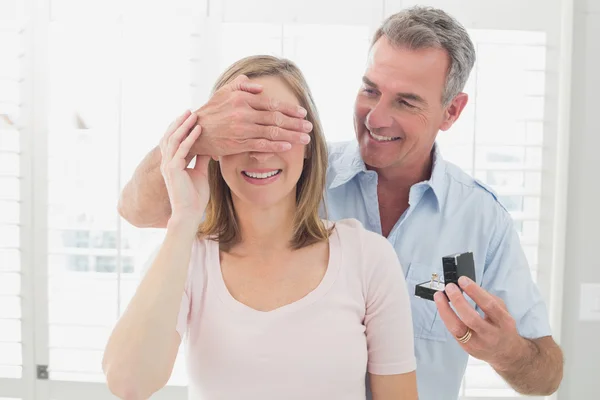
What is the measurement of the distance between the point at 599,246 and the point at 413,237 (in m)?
0.89

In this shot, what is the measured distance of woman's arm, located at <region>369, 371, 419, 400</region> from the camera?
1.16 meters

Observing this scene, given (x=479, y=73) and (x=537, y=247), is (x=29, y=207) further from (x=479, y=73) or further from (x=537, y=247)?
(x=537, y=247)

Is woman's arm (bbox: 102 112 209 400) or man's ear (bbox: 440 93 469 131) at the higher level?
man's ear (bbox: 440 93 469 131)

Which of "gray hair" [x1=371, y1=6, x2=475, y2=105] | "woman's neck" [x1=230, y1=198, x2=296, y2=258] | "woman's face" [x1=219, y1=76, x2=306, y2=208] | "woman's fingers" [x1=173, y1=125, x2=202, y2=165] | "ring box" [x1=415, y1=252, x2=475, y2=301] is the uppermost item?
"gray hair" [x1=371, y1=6, x2=475, y2=105]

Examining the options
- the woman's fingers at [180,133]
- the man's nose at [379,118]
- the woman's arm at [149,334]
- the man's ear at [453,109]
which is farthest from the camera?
the man's ear at [453,109]

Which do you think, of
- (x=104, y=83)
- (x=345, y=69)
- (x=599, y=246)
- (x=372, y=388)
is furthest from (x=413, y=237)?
(x=104, y=83)

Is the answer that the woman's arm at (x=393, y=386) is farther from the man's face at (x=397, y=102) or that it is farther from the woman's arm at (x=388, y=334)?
the man's face at (x=397, y=102)

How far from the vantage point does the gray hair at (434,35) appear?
1.44 metres

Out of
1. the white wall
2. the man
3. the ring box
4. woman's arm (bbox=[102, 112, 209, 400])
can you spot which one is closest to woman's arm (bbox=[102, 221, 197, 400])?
woman's arm (bbox=[102, 112, 209, 400])

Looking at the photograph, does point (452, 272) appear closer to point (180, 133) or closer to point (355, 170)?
point (355, 170)

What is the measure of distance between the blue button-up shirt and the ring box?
197mm

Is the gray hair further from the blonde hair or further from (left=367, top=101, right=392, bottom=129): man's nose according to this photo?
the blonde hair

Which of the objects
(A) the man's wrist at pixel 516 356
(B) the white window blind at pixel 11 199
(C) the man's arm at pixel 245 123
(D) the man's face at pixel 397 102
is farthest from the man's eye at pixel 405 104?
(B) the white window blind at pixel 11 199

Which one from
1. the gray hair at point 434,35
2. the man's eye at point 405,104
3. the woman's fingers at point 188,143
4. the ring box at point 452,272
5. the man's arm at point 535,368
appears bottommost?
the man's arm at point 535,368
